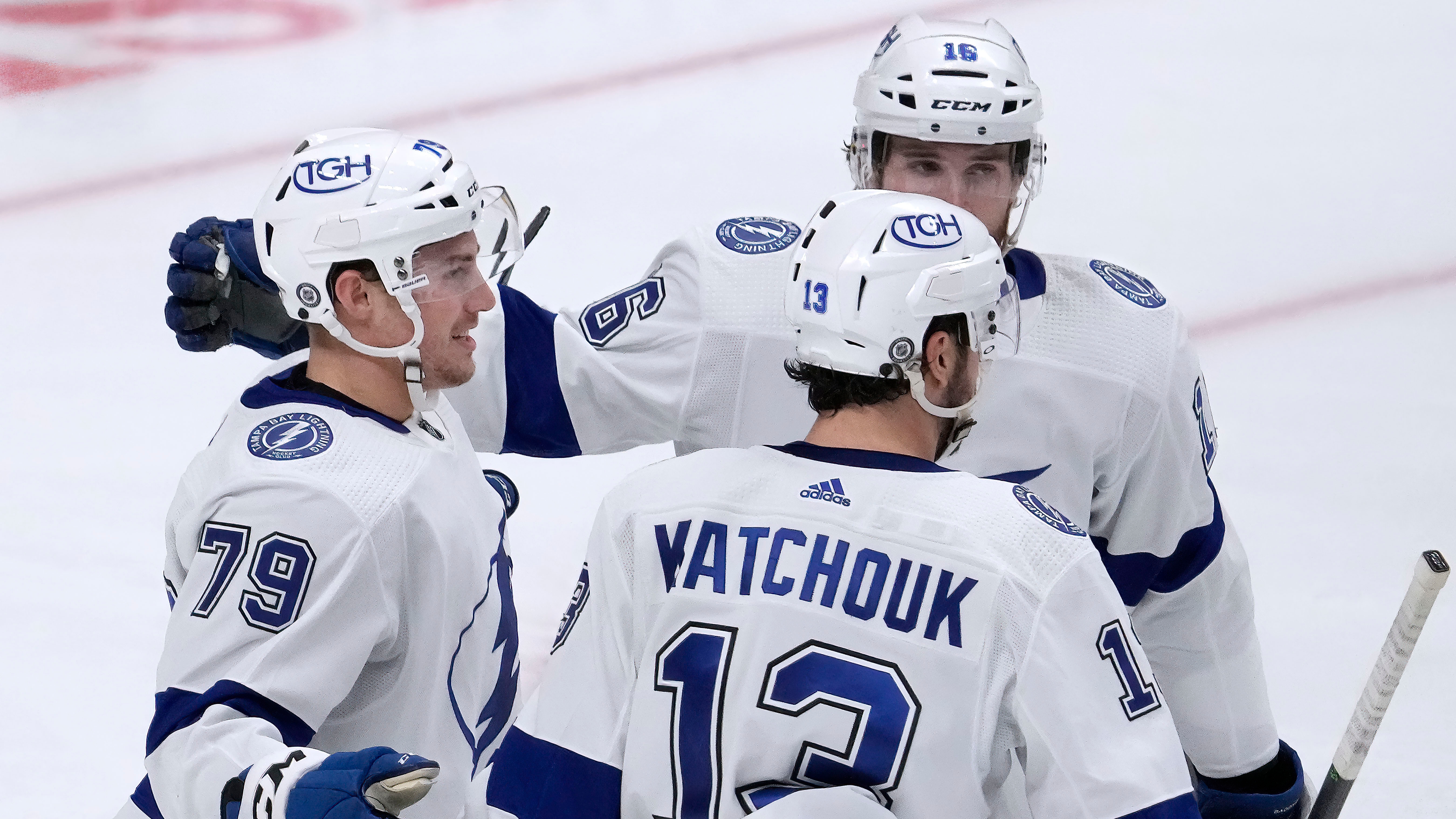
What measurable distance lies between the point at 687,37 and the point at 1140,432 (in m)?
3.74

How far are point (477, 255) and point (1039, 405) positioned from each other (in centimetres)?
87

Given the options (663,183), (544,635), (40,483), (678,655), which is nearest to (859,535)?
(678,655)

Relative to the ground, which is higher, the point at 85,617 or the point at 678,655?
the point at 678,655

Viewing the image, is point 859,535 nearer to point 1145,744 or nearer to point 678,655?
point 678,655

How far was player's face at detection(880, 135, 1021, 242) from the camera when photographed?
2.79 metres

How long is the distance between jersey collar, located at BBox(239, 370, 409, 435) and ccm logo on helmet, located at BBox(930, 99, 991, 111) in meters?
0.95

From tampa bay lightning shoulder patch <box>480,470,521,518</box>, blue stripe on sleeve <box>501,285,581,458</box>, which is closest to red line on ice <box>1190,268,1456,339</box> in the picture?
blue stripe on sleeve <box>501,285,581,458</box>

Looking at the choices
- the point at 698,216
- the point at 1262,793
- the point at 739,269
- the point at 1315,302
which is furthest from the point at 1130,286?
the point at 698,216

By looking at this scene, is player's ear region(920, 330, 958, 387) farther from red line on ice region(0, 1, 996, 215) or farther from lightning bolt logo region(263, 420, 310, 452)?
red line on ice region(0, 1, 996, 215)

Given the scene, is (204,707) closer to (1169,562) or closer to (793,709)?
(793,709)

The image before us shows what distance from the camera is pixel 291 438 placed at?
2.34m

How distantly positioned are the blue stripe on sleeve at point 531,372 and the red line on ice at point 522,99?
2.97 m

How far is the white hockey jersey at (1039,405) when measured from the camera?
2.76 m

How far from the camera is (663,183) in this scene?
546 centimetres
